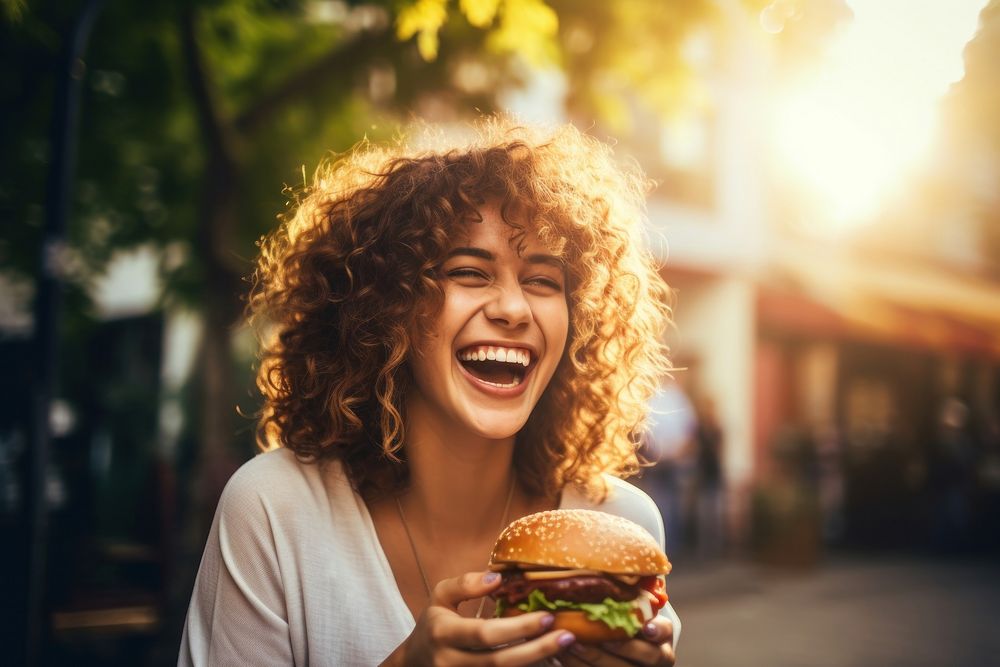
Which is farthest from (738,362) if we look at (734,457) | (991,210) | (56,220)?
(56,220)

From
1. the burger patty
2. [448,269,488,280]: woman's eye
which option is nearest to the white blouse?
the burger patty

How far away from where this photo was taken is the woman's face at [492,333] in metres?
2.27

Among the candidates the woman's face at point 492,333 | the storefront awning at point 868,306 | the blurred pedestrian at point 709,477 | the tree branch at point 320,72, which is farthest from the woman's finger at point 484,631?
the storefront awning at point 868,306

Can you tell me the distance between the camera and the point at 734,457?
652 inches

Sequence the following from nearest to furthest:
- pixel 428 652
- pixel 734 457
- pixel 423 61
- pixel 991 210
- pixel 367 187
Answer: pixel 428 652
pixel 367 187
pixel 991 210
pixel 423 61
pixel 734 457

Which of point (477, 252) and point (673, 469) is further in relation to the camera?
point (673, 469)

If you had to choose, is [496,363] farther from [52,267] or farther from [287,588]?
[52,267]

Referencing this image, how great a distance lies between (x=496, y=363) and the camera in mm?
2367

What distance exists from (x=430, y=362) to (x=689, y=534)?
38.7 feet

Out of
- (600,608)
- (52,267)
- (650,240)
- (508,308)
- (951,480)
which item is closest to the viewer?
(600,608)

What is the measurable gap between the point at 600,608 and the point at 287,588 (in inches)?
31.2

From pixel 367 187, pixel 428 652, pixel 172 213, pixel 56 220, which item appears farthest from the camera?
pixel 172 213

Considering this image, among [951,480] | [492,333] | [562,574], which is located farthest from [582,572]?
[951,480]

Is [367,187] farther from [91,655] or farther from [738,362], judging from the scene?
[738,362]
